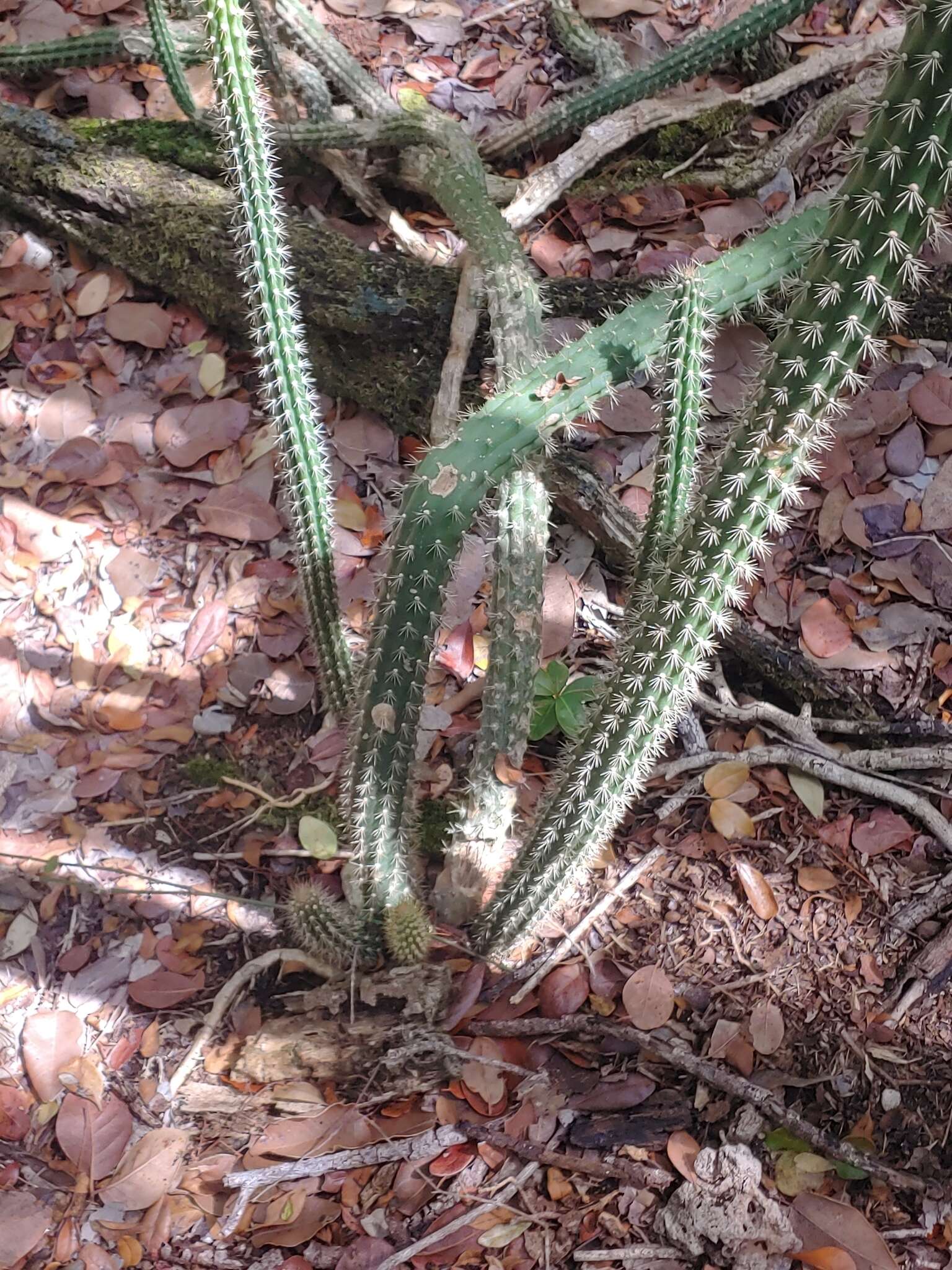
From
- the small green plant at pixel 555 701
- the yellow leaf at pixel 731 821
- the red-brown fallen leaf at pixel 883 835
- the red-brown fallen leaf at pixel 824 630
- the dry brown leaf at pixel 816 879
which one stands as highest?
the red-brown fallen leaf at pixel 824 630

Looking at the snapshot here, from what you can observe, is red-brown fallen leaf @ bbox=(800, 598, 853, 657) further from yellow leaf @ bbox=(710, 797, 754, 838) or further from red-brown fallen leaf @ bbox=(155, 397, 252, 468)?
red-brown fallen leaf @ bbox=(155, 397, 252, 468)

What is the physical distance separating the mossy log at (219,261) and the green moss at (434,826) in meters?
1.10

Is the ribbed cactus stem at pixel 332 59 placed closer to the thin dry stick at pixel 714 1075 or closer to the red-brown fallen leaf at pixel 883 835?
the red-brown fallen leaf at pixel 883 835

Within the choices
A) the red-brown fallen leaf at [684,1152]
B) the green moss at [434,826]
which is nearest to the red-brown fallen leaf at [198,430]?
the green moss at [434,826]

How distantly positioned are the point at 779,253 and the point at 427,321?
103 cm

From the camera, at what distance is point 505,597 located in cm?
185

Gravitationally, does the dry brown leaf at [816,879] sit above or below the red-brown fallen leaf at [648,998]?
above

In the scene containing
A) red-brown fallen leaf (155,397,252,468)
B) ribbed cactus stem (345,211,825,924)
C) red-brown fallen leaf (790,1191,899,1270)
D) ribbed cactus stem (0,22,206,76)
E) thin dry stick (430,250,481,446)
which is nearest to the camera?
ribbed cactus stem (345,211,825,924)

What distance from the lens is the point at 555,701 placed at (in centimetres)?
209

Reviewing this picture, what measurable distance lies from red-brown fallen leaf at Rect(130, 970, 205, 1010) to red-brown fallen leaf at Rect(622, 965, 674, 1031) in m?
0.92

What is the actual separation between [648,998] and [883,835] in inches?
24.4

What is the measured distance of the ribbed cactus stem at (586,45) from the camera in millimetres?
2902

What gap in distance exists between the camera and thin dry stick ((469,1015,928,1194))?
1530mm

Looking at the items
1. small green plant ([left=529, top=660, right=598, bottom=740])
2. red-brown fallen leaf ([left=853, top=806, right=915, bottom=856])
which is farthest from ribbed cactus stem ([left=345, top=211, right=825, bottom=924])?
red-brown fallen leaf ([left=853, top=806, right=915, bottom=856])
